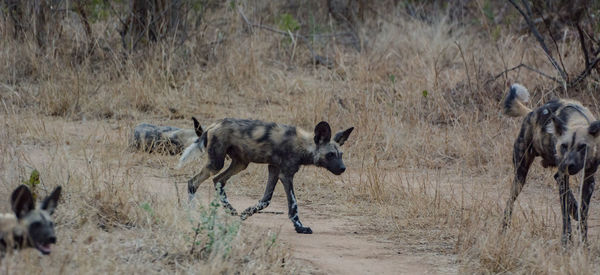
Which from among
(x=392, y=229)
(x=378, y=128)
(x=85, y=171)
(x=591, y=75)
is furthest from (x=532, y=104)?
(x=85, y=171)

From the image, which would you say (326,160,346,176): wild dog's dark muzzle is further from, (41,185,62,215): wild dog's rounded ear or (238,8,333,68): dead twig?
(238,8,333,68): dead twig

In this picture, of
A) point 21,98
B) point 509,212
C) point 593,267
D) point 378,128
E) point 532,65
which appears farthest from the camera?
point 532,65

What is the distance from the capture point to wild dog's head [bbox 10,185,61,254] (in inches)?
135

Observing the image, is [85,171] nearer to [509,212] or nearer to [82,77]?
[509,212]

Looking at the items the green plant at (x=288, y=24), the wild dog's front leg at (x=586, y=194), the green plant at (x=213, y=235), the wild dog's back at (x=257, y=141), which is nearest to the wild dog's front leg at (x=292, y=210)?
the wild dog's back at (x=257, y=141)

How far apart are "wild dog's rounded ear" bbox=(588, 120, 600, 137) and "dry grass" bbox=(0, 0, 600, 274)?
653mm

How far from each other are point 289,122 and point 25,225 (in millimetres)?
5342

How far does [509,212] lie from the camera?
206 inches

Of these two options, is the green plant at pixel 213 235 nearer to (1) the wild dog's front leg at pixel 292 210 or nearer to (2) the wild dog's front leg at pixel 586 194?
(1) the wild dog's front leg at pixel 292 210

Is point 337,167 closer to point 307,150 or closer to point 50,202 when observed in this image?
point 307,150

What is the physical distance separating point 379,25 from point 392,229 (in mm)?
6940

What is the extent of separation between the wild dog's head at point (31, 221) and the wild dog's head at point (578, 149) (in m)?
3.03

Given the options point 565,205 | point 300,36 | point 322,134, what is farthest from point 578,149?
point 300,36

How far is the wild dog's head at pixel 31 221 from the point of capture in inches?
135
